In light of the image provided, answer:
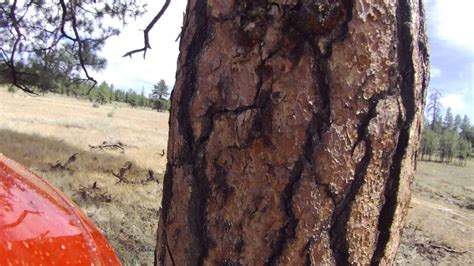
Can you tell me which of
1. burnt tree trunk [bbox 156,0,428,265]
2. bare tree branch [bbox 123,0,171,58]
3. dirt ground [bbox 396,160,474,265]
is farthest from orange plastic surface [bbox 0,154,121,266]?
dirt ground [bbox 396,160,474,265]

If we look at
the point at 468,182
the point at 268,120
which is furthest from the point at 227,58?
the point at 468,182

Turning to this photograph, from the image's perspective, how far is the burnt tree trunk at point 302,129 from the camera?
1005 mm

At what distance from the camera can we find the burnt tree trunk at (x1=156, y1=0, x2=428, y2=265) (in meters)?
1.00

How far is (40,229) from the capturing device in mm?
741

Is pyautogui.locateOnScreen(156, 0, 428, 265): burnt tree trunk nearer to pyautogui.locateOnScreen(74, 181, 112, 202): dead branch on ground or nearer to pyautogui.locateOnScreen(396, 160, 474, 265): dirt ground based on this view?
pyautogui.locateOnScreen(396, 160, 474, 265): dirt ground

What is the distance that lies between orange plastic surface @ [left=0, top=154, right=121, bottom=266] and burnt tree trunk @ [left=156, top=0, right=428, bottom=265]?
293 mm

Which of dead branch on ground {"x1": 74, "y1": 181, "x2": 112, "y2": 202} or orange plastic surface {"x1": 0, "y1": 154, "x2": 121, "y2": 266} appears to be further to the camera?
dead branch on ground {"x1": 74, "y1": 181, "x2": 112, "y2": 202}

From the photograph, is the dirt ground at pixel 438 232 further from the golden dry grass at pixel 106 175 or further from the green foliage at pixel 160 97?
the green foliage at pixel 160 97

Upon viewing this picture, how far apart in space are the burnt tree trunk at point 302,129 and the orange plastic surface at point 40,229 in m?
0.29

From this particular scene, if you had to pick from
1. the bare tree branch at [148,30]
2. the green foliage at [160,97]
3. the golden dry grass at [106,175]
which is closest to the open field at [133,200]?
the golden dry grass at [106,175]

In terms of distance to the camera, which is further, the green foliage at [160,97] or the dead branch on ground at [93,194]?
the green foliage at [160,97]

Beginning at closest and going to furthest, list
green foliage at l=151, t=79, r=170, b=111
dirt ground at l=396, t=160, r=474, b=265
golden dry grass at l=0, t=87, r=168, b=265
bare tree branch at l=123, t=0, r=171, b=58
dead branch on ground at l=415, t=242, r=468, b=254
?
bare tree branch at l=123, t=0, r=171, b=58
golden dry grass at l=0, t=87, r=168, b=265
dirt ground at l=396, t=160, r=474, b=265
dead branch on ground at l=415, t=242, r=468, b=254
green foliage at l=151, t=79, r=170, b=111

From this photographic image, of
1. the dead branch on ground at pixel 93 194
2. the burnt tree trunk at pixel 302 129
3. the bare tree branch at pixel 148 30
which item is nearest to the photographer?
the burnt tree trunk at pixel 302 129

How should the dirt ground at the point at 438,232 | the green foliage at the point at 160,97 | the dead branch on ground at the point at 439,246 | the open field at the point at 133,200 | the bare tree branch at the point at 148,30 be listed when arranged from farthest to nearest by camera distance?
the green foliage at the point at 160,97
the dead branch on ground at the point at 439,246
the dirt ground at the point at 438,232
the open field at the point at 133,200
the bare tree branch at the point at 148,30
